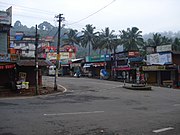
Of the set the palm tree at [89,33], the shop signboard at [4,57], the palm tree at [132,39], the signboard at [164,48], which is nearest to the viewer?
the shop signboard at [4,57]

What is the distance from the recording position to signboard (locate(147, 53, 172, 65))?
40.8 meters

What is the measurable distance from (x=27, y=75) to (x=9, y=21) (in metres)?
7.09

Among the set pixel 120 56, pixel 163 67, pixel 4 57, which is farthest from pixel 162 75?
pixel 4 57

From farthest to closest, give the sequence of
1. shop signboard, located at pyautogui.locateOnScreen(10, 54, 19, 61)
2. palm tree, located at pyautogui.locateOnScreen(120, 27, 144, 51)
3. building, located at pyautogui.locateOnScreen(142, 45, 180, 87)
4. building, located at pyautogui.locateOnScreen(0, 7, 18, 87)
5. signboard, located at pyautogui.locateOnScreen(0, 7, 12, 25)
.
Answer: palm tree, located at pyautogui.locateOnScreen(120, 27, 144, 51), building, located at pyautogui.locateOnScreen(142, 45, 180, 87), signboard, located at pyautogui.locateOnScreen(0, 7, 12, 25), shop signboard, located at pyautogui.locateOnScreen(10, 54, 19, 61), building, located at pyautogui.locateOnScreen(0, 7, 18, 87)

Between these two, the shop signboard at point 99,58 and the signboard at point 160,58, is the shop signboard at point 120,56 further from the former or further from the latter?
the signboard at point 160,58

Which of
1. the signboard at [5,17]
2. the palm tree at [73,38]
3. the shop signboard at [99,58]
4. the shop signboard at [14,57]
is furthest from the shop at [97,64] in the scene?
the signboard at [5,17]

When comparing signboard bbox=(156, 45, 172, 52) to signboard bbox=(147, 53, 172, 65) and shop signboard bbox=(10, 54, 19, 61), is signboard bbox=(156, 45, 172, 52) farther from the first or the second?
shop signboard bbox=(10, 54, 19, 61)

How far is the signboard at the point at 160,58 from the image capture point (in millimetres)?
40844

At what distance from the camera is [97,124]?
1040 cm

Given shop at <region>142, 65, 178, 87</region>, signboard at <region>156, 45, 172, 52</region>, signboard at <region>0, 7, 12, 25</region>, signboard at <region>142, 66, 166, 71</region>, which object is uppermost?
signboard at <region>0, 7, 12, 25</region>

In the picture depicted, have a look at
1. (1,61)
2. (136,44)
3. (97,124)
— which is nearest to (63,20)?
(1,61)

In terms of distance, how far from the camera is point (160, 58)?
42.1 m

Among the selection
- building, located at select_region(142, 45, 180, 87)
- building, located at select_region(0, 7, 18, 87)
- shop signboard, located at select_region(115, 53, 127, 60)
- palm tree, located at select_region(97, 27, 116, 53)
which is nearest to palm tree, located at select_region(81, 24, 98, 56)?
palm tree, located at select_region(97, 27, 116, 53)

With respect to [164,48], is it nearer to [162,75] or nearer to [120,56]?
[162,75]
